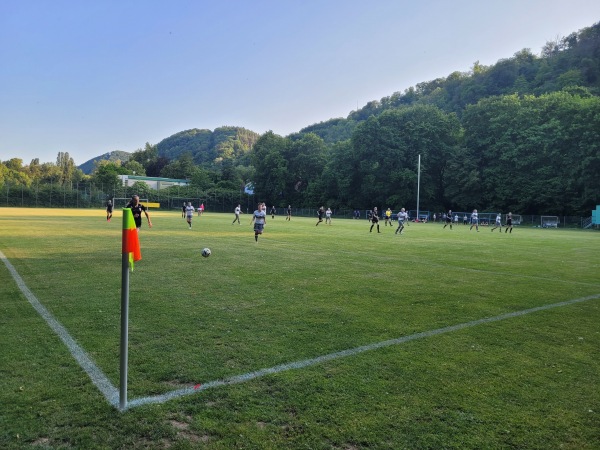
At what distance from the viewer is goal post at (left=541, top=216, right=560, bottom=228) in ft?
186

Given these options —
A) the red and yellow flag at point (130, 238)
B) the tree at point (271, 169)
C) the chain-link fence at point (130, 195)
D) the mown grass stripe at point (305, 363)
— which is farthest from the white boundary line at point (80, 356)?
the tree at point (271, 169)

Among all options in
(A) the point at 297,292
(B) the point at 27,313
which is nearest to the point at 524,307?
(A) the point at 297,292

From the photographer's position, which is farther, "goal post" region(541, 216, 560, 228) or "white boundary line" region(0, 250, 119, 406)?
"goal post" region(541, 216, 560, 228)

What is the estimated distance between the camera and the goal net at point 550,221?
56.6 meters

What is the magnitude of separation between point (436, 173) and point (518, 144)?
14.9 m

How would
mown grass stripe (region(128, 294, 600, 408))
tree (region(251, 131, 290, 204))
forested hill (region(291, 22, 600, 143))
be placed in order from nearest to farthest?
mown grass stripe (region(128, 294, 600, 408))
forested hill (region(291, 22, 600, 143))
tree (region(251, 131, 290, 204))

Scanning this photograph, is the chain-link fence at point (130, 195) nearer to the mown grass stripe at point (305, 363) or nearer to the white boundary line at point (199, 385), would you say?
the mown grass stripe at point (305, 363)

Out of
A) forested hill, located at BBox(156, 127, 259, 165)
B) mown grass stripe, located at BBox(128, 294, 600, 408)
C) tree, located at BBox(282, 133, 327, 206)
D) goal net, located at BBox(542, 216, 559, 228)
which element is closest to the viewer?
mown grass stripe, located at BBox(128, 294, 600, 408)

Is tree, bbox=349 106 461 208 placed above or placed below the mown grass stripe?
above

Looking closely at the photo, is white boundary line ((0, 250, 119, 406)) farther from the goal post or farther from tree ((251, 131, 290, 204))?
tree ((251, 131, 290, 204))

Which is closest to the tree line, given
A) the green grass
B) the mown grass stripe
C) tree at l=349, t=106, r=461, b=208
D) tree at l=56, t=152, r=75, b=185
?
tree at l=349, t=106, r=461, b=208

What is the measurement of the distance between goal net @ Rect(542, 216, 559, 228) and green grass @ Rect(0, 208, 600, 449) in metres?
53.6

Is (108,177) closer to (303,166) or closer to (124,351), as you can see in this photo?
(303,166)

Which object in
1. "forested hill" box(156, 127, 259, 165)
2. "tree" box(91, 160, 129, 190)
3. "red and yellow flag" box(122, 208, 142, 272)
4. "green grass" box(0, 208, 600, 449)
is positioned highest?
"forested hill" box(156, 127, 259, 165)
